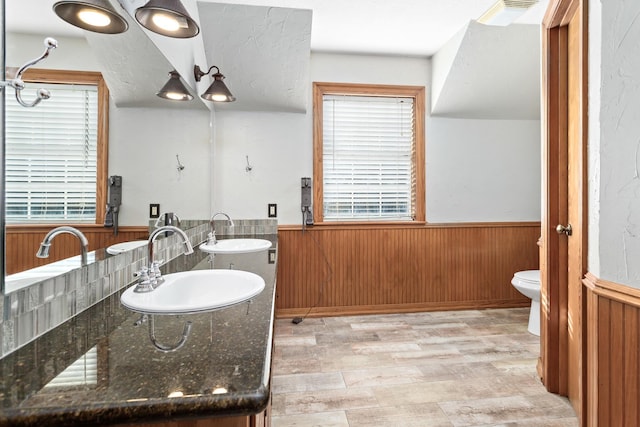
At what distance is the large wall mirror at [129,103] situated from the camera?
793 millimetres

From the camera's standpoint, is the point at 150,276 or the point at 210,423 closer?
the point at 210,423

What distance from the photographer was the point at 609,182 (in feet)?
4.03

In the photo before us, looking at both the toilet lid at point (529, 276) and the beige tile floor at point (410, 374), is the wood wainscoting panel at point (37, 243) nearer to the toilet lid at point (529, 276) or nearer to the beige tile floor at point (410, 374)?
the beige tile floor at point (410, 374)

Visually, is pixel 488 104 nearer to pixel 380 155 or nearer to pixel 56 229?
pixel 380 155

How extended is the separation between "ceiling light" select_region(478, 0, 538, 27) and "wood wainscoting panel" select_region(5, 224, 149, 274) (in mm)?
2439

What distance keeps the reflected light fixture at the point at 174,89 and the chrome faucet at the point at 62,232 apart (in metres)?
1.03

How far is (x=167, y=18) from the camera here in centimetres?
132

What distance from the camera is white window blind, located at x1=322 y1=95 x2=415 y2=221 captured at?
10.1ft

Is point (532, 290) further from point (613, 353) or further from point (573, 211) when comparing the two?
point (613, 353)

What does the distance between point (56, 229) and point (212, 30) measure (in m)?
1.99

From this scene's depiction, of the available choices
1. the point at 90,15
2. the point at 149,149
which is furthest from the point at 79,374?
Answer: the point at 149,149

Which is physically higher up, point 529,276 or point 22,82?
point 22,82

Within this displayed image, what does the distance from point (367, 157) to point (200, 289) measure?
222 centimetres

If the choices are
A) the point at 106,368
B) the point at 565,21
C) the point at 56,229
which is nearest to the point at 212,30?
the point at 56,229
